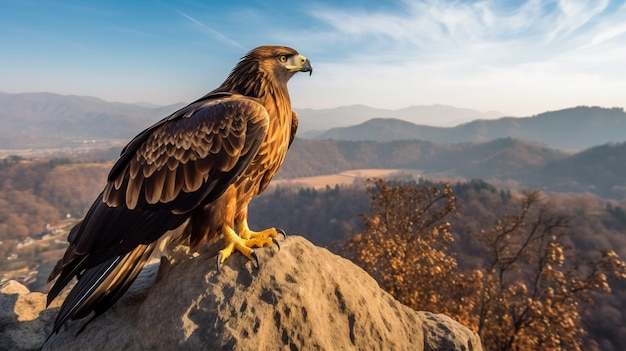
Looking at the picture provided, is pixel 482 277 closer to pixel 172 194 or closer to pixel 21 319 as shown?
pixel 172 194

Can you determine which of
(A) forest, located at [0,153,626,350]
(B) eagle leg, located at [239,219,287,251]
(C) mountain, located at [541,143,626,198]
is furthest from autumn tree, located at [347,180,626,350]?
(C) mountain, located at [541,143,626,198]

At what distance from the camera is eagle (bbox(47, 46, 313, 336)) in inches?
141

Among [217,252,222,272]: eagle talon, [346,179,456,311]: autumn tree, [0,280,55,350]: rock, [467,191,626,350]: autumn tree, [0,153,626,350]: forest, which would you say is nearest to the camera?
[217,252,222,272]: eagle talon

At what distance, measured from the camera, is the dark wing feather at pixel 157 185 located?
360 cm

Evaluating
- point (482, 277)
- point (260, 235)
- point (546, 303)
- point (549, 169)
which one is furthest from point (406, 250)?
point (549, 169)

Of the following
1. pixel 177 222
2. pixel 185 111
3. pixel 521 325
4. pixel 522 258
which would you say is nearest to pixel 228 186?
pixel 177 222

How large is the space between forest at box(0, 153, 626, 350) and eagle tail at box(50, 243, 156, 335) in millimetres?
12190

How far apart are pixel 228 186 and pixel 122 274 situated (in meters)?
1.41

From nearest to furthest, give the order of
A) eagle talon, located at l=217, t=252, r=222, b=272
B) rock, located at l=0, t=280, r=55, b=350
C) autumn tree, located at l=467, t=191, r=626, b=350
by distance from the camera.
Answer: eagle talon, located at l=217, t=252, r=222, b=272 → rock, located at l=0, t=280, r=55, b=350 → autumn tree, located at l=467, t=191, r=626, b=350

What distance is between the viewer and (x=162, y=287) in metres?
3.93

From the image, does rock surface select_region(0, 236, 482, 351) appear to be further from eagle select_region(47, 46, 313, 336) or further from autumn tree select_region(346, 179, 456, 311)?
autumn tree select_region(346, 179, 456, 311)

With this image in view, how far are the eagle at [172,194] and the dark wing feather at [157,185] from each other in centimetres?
1

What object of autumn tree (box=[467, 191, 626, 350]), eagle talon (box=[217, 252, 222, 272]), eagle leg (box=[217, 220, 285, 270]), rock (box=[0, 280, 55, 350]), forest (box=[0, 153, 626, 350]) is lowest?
forest (box=[0, 153, 626, 350])

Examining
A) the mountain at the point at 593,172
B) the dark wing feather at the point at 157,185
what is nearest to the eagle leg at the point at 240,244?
the dark wing feather at the point at 157,185
